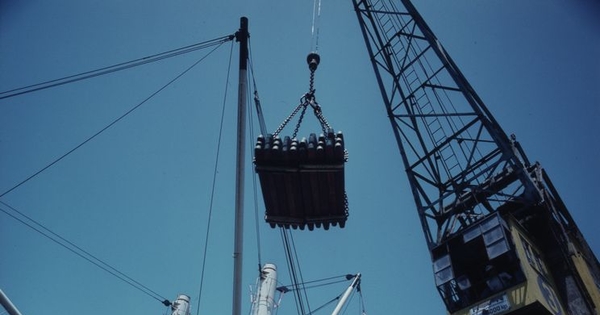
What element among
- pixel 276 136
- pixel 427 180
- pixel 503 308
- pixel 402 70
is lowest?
pixel 503 308

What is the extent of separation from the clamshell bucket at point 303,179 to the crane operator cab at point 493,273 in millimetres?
6678

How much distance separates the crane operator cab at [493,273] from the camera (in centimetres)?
1431

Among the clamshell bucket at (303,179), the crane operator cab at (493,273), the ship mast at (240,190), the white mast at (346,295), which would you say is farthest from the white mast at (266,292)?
the ship mast at (240,190)

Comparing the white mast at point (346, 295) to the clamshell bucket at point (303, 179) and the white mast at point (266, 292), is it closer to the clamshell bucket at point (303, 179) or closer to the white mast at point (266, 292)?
the white mast at point (266, 292)

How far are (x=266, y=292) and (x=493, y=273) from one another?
1583 cm

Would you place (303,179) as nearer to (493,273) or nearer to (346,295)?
(493,273)

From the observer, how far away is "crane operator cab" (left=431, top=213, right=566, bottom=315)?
14.3 m

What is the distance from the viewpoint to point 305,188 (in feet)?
38.0

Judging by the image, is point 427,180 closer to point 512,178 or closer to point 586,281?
point 512,178

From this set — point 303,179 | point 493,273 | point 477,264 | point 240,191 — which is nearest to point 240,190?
point 240,191

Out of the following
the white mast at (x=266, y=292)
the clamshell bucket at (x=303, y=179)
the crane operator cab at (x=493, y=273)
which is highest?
the white mast at (x=266, y=292)

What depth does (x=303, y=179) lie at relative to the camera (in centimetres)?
1126

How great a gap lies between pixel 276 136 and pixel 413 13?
16.1 m

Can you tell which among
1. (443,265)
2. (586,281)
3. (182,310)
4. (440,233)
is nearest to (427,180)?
(440,233)
